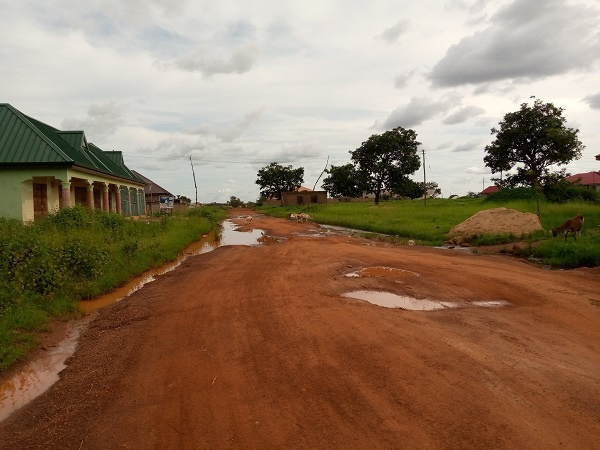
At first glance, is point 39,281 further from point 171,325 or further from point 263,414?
point 263,414

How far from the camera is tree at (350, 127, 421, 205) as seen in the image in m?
52.6

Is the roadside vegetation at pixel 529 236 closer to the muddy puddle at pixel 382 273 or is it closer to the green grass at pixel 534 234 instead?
the green grass at pixel 534 234

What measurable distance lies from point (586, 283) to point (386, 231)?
13.2 metres

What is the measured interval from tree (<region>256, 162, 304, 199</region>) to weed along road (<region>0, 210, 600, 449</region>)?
79.8 metres

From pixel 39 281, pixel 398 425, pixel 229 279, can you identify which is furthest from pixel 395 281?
pixel 39 281

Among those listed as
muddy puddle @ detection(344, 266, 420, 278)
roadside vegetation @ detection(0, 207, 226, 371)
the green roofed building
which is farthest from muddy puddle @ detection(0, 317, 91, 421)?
the green roofed building

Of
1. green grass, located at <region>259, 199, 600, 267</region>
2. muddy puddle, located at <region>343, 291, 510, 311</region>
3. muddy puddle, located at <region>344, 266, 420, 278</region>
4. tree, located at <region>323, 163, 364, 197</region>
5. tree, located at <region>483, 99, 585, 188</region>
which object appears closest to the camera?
muddy puddle, located at <region>343, 291, 510, 311</region>

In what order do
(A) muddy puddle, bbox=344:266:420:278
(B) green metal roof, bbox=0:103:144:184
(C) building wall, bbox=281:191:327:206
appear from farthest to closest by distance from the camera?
(C) building wall, bbox=281:191:327:206
(B) green metal roof, bbox=0:103:144:184
(A) muddy puddle, bbox=344:266:420:278

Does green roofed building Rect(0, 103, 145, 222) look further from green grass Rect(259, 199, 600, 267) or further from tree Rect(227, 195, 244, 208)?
tree Rect(227, 195, 244, 208)

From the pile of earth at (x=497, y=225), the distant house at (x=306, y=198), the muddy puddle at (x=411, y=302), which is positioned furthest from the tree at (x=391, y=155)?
the muddy puddle at (x=411, y=302)

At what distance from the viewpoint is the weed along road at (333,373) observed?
3.27 metres

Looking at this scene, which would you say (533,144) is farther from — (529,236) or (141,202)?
(141,202)

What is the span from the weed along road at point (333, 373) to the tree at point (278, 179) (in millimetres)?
79814

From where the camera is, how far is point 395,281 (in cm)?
872
